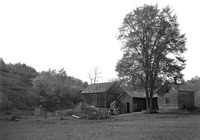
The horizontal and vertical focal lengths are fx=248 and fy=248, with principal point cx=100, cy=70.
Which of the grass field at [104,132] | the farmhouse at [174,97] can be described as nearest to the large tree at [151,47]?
the farmhouse at [174,97]

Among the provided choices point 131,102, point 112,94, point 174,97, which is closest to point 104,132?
point 131,102

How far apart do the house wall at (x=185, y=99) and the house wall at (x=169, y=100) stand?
0.95 metres

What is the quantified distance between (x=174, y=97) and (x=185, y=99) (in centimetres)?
350

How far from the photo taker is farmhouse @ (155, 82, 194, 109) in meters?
56.5

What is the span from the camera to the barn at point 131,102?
5900cm

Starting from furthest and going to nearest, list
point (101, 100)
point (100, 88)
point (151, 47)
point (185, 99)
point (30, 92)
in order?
point (100, 88), point (101, 100), point (30, 92), point (185, 99), point (151, 47)

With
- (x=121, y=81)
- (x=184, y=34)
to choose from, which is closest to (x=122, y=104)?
(x=121, y=81)

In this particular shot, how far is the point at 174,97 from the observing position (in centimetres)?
5681

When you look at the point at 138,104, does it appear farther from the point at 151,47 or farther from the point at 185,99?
the point at 151,47

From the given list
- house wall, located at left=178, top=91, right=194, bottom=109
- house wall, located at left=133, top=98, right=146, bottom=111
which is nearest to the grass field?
house wall, located at left=178, top=91, right=194, bottom=109

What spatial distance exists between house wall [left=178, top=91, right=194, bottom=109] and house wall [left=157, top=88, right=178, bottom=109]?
37.3 inches

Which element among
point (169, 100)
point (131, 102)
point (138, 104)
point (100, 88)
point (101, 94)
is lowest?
point (138, 104)

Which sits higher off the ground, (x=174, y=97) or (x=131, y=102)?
(x=174, y=97)

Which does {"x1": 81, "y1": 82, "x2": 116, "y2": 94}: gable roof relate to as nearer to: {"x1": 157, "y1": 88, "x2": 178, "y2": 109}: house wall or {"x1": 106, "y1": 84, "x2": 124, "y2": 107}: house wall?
{"x1": 106, "y1": 84, "x2": 124, "y2": 107}: house wall
